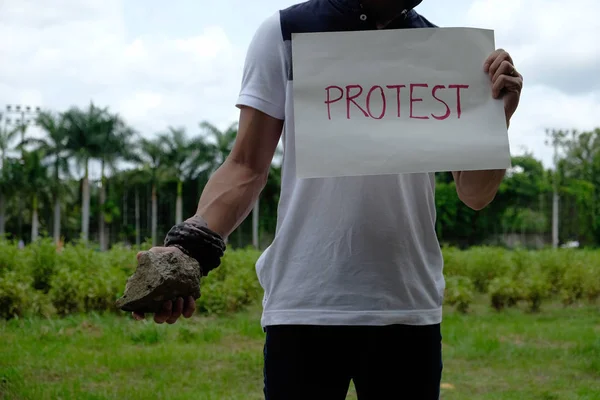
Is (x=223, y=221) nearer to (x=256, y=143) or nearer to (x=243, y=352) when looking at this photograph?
(x=256, y=143)

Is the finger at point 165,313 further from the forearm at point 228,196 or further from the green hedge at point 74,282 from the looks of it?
the green hedge at point 74,282

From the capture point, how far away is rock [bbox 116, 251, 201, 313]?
120cm

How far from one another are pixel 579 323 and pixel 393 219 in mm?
7229

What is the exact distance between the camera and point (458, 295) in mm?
8672

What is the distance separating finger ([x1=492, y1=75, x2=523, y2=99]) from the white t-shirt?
0.22 metres

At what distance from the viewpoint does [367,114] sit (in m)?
1.40

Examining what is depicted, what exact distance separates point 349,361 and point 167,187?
41594mm

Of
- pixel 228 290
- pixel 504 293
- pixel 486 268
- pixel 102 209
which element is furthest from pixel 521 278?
pixel 102 209

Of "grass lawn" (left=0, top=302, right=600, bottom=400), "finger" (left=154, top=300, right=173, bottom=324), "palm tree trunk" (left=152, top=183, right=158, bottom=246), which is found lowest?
"grass lawn" (left=0, top=302, right=600, bottom=400)

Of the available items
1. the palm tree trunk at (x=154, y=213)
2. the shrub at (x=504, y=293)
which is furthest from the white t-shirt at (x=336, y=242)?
the palm tree trunk at (x=154, y=213)

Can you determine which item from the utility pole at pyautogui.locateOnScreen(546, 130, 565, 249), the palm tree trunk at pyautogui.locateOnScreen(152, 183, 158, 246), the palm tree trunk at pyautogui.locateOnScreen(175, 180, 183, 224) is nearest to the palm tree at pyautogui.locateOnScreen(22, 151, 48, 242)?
the palm tree trunk at pyautogui.locateOnScreen(152, 183, 158, 246)

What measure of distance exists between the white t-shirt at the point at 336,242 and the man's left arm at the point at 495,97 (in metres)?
0.13

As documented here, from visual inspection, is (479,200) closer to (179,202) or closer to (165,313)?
(165,313)

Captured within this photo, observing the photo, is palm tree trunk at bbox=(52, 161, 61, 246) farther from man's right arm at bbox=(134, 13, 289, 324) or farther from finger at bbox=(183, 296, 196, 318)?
finger at bbox=(183, 296, 196, 318)
